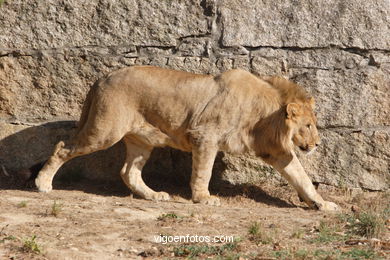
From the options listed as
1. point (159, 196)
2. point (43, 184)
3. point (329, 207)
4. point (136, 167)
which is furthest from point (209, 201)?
point (43, 184)

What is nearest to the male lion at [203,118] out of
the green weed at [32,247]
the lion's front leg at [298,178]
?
the lion's front leg at [298,178]

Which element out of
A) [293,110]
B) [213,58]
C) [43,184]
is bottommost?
[43,184]

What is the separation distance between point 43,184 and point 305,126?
2.94m

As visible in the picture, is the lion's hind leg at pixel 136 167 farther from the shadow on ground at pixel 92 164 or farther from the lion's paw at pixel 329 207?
the lion's paw at pixel 329 207

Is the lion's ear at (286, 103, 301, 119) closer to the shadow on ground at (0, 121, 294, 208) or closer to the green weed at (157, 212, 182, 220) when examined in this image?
the shadow on ground at (0, 121, 294, 208)

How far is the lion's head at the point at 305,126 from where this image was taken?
7809 millimetres

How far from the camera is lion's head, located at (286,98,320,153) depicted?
25.6 ft

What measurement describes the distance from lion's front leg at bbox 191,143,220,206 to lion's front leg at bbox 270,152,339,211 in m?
0.77

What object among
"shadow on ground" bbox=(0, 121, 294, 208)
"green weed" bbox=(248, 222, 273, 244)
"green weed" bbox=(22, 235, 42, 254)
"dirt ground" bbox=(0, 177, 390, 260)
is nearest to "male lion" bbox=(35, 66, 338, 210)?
"dirt ground" bbox=(0, 177, 390, 260)

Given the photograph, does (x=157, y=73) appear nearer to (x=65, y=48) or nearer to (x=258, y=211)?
(x=65, y=48)

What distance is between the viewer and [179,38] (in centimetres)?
839

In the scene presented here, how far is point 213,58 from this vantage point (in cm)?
838

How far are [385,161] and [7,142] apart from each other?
14.6 ft

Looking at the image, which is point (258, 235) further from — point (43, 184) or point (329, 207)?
point (43, 184)
